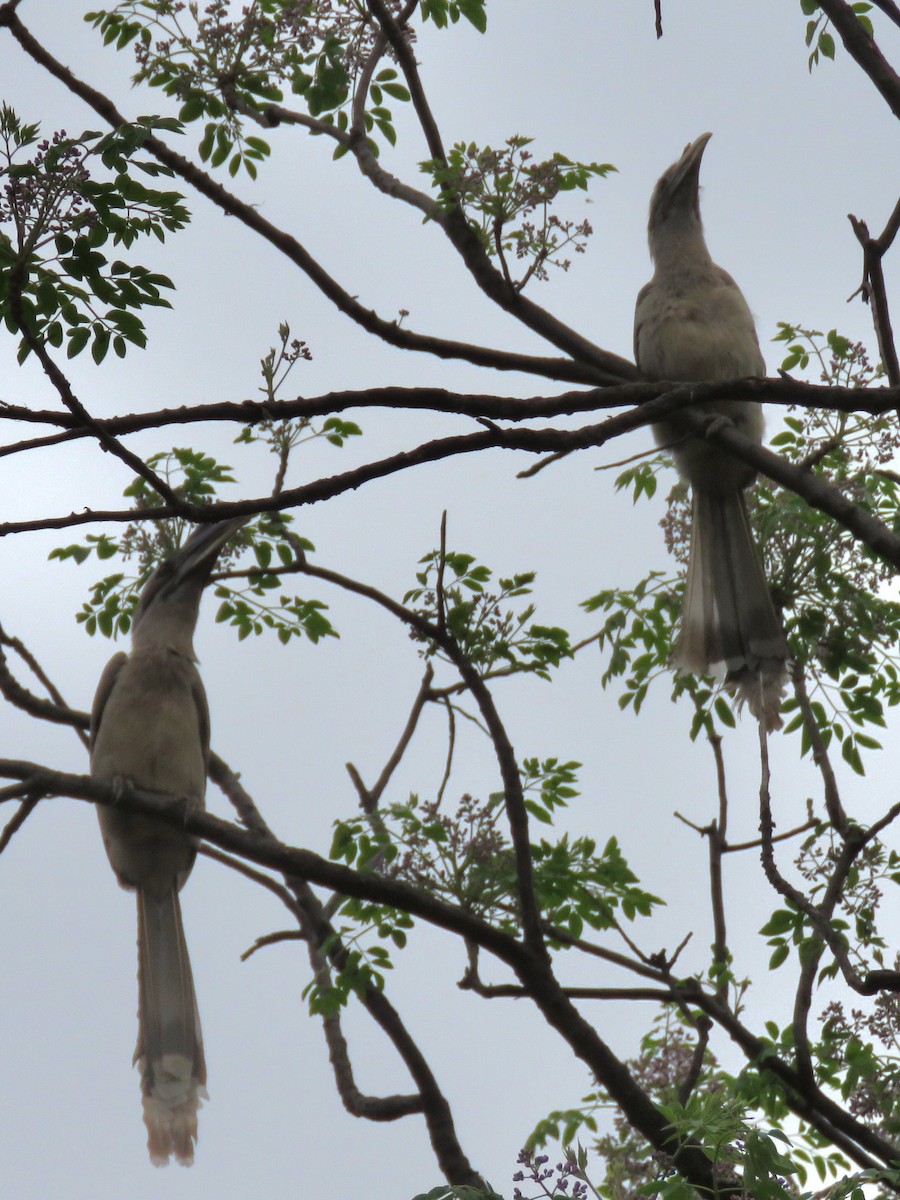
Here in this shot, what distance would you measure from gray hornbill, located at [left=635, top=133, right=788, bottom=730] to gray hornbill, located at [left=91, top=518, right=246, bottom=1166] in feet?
5.98

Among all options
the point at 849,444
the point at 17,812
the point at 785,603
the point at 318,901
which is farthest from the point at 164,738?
the point at 849,444

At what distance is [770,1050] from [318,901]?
2.38 meters

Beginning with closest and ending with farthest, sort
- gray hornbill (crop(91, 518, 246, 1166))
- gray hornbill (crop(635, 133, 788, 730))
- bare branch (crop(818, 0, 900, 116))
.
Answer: bare branch (crop(818, 0, 900, 116)) → gray hornbill (crop(635, 133, 788, 730)) → gray hornbill (crop(91, 518, 246, 1166))

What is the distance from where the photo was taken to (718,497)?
5.25m

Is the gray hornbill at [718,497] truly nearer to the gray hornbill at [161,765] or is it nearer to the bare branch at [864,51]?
the bare branch at [864,51]

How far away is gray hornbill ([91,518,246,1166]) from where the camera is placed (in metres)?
5.10

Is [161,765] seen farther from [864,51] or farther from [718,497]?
[864,51]

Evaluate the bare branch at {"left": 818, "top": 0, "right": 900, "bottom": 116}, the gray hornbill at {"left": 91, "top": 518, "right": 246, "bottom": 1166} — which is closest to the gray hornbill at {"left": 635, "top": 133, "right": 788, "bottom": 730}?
the bare branch at {"left": 818, "top": 0, "right": 900, "bottom": 116}

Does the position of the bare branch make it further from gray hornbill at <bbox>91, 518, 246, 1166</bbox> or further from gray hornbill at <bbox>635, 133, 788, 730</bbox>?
gray hornbill at <bbox>91, 518, 246, 1166</bbox>

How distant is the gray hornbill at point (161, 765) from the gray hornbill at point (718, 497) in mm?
1821

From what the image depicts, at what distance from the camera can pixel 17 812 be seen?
3625 millimetres

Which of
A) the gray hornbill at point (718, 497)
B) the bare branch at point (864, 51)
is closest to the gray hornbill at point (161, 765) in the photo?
the gray hornbill at point (718, 497)

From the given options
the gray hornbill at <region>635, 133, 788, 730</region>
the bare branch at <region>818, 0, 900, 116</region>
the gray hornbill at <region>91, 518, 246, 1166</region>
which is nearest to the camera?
the bare branch at <region>818, 0, 900, 116</region>

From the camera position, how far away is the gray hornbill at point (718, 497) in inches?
192
